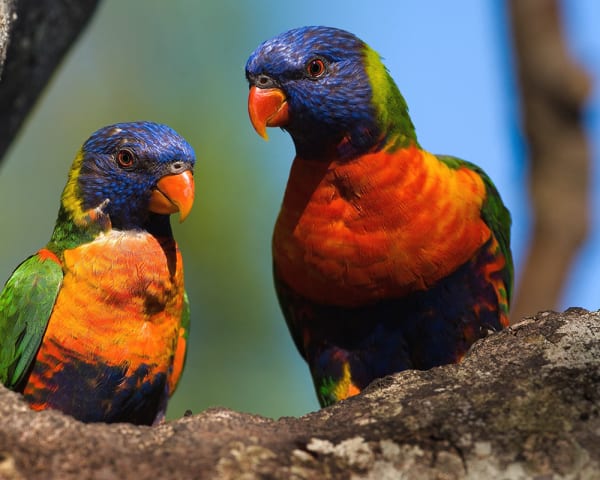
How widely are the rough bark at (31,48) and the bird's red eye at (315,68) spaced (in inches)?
51.1

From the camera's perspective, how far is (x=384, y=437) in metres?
2.22

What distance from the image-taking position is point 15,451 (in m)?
2.06

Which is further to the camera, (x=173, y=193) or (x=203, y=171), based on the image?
(x=203, y=171)

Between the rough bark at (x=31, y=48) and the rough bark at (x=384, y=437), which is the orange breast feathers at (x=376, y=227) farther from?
the rough bark at (x=31, y=48)

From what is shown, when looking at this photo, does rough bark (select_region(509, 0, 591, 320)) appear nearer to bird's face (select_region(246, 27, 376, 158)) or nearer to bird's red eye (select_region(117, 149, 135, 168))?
bird's face (select_region(246, 27, 376, 158))

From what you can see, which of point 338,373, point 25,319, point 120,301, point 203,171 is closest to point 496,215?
point 338,373

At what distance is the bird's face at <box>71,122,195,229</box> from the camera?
10.8 feet

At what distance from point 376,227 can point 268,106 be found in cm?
69

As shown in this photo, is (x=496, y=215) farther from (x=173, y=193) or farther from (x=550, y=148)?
(x=550, y=148)

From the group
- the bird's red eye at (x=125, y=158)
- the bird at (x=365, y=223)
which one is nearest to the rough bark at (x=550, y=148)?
the bird at (x=365, y=223)

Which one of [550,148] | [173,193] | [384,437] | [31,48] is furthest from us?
[550,148]

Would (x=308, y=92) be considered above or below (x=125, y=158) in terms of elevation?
above

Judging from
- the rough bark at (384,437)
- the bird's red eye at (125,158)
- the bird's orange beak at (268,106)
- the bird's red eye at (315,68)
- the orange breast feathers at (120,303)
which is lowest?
the rough bark at (384,437)

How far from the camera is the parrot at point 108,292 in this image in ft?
10.3
